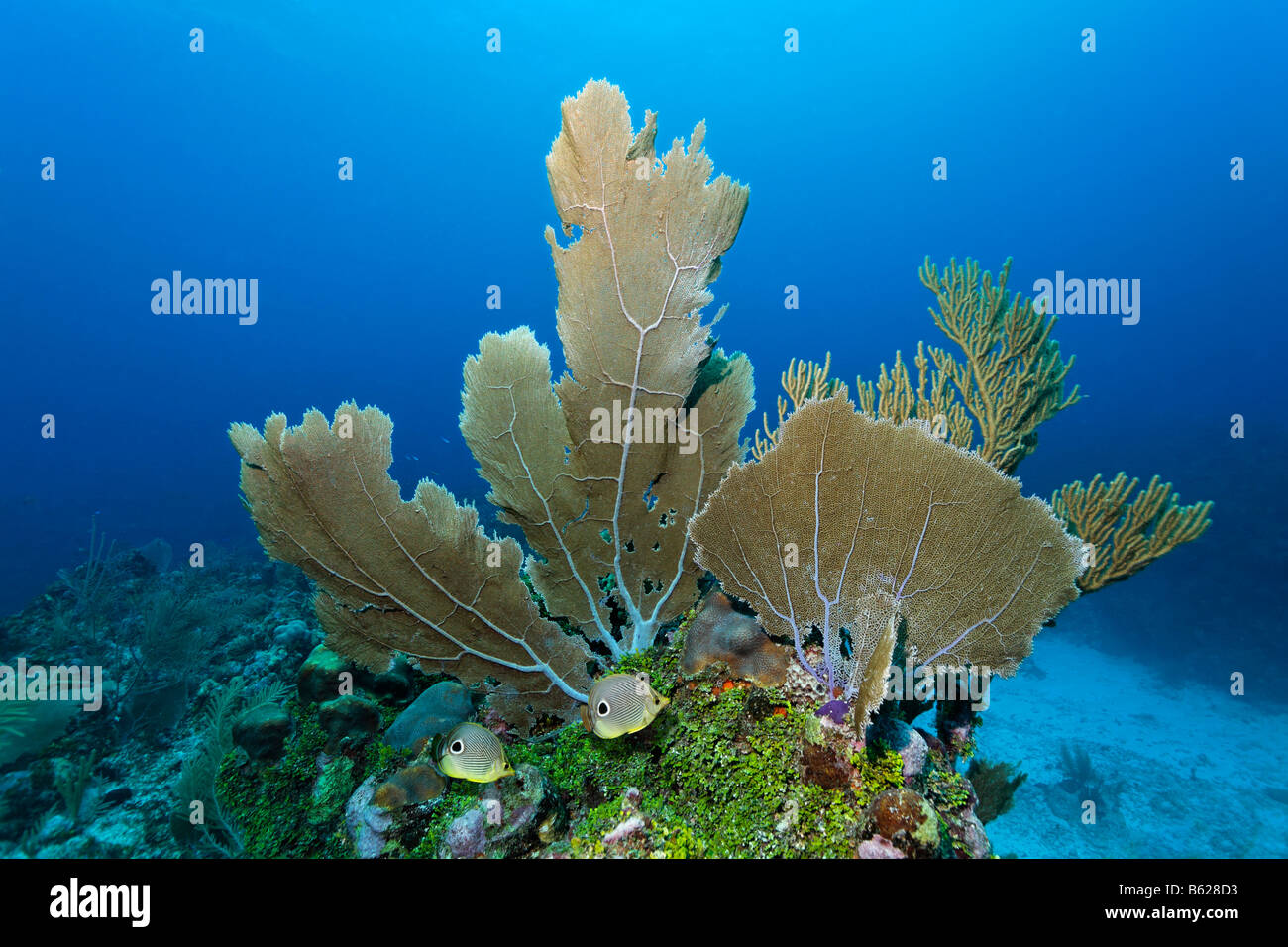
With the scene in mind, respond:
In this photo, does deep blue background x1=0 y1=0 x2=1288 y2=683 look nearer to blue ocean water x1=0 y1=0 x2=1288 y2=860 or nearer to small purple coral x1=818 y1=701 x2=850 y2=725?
blue ocean water x1=0 y1=0 x2=1288 y2=860

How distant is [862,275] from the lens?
9675cm

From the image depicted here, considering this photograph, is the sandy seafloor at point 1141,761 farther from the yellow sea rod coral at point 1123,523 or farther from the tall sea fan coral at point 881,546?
the tall sea fan coral at point 881,546

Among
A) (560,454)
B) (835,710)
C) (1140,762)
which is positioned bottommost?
(1140,762)

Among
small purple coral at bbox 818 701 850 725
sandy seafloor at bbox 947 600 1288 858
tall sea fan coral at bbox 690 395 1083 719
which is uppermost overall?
tall sea fan coral at bbox 690 395 1083 719

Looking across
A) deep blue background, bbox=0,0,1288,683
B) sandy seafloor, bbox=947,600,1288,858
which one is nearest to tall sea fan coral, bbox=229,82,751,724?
sandy seafloor, bbox=947,600,1288,858

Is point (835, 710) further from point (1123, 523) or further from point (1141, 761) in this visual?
point (1141, 761)

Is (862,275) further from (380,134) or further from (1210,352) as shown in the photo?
(380,134)

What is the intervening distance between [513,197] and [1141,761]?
108578 mm

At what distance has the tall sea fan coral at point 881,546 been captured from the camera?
10.5 feet

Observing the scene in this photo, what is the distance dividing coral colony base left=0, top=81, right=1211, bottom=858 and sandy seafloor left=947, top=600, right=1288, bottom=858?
869 centimetres

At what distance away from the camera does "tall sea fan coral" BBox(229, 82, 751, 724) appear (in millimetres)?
3541

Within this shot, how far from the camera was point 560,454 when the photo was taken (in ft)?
13.3

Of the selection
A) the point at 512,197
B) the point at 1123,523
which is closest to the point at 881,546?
the point at 1123,523
